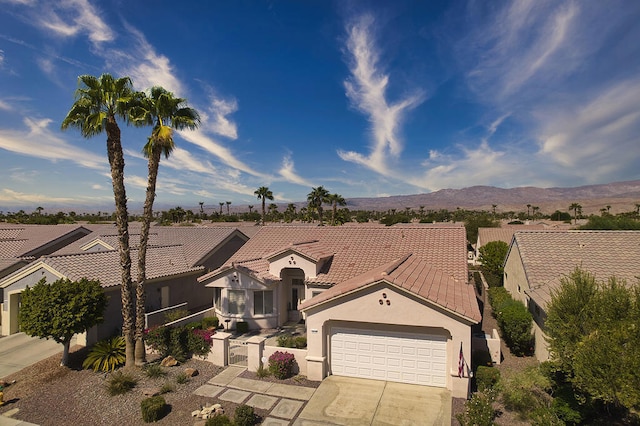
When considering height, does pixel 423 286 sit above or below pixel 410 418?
above

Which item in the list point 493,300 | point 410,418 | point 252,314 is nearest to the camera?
point 410,418

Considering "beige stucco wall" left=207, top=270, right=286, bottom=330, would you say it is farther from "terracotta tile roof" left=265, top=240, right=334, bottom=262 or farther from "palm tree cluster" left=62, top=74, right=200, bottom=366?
"palm tree cluster" left=62, top=74, right=200, bottom=366

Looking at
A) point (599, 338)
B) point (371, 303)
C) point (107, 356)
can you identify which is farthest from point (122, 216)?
point (599, 338)

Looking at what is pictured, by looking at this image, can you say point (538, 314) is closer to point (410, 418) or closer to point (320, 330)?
point (410, 418)

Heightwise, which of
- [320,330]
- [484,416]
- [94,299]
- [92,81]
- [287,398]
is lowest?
[287,398]

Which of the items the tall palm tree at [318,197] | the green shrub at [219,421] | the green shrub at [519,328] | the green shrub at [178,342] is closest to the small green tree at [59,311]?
the green shrub at [178,342]

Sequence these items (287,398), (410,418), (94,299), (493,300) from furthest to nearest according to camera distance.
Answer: (493,300), (94,299), (287,398), (410,418)

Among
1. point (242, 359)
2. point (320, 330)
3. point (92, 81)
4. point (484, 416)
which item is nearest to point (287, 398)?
point (320, 330)
